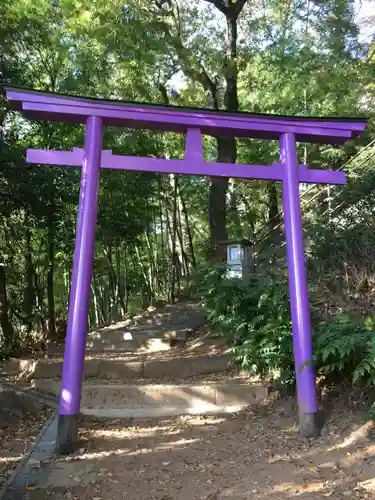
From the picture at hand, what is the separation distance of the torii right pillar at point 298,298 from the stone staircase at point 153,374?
1.18 meters

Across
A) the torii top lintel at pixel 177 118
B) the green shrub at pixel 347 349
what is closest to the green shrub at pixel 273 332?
the green shrub at pixel 347 349

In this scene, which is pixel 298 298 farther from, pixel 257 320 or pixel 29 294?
pixel 29 294

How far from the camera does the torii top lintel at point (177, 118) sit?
4152mm

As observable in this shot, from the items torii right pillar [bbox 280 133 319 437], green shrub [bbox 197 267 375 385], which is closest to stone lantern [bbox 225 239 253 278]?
green shrub [bbox 197 267 375 385]

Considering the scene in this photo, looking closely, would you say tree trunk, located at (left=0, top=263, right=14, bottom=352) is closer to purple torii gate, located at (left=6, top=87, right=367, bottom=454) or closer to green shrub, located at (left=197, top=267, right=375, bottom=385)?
green shrub, located at (left=197, top=267, right=375, bottom=385)

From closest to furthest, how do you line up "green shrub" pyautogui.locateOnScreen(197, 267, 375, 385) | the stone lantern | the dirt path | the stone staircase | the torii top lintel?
the dirt path
"green shrub" pyautogui.locateOnScreen(197, 267, 375, 385)
the torii top lintel
the stone staircase
the stone lantern

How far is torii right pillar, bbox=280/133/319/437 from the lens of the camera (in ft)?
13.0

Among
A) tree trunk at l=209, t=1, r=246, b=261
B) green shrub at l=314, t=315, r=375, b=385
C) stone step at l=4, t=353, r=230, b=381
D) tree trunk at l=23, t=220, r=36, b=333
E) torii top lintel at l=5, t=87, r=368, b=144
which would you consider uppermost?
tree trunk at l=209, t=1, r=246, b=261

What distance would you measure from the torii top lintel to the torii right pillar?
197mm

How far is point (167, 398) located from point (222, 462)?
6.37 feet

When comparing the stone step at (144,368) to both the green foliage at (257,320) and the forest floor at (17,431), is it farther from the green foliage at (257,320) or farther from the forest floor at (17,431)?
the forest floor at (17,431)

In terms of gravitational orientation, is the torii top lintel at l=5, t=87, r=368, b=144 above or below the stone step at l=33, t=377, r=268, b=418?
above

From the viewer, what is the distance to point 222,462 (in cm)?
359

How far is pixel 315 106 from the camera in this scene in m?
10.6
